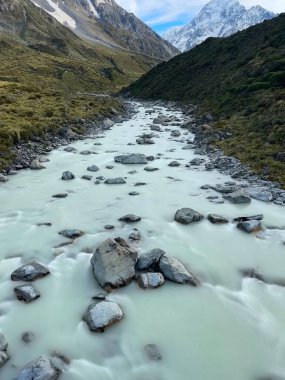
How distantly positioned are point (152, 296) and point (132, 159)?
58.1 ft

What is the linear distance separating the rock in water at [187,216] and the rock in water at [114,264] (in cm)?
406

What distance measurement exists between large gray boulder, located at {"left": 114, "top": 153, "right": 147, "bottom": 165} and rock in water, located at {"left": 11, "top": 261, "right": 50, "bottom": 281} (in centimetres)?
1633

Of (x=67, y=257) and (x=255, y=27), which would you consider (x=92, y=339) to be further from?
(x=255, y=27)

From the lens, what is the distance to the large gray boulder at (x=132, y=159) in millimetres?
28219

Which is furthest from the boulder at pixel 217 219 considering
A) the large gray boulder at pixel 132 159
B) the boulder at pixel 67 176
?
the large gray boulder at pixel 132 159

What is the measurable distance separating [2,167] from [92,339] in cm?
1781

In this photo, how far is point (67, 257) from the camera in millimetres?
13820

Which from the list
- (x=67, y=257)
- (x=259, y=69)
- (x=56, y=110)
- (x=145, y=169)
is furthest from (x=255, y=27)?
(x=67, y=257)

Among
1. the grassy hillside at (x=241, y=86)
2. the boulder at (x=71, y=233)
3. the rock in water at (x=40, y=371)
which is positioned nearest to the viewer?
the rock in water at (x=40, y=371)

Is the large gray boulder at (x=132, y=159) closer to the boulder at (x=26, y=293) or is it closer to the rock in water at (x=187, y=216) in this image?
the rock in water at (x=187, y=216)

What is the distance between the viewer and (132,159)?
28422 mm

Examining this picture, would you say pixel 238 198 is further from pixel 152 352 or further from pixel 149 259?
pixel 152 352

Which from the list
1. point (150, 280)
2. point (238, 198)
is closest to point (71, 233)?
point (150, 280)

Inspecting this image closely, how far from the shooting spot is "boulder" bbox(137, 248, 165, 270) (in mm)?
12734
